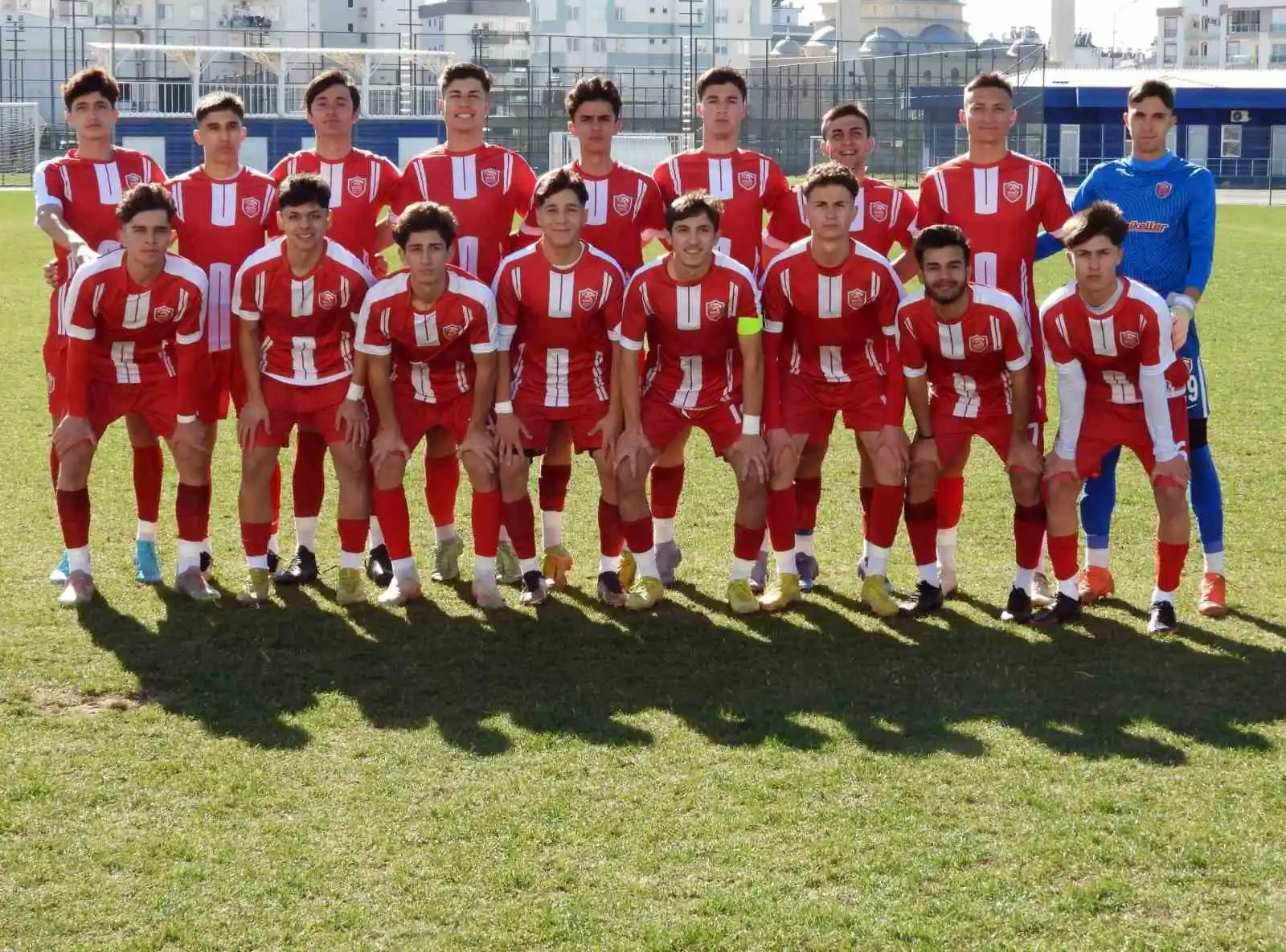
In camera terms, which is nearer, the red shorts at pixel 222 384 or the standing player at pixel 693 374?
the standing player at pixel 693 374

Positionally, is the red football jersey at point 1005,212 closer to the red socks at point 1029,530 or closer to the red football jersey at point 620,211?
the red socks at point 1029,530

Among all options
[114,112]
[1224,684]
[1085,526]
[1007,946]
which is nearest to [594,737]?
[1007,946]

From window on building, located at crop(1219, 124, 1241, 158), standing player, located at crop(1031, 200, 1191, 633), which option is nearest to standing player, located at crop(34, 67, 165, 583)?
standing player, located at crop(1031, 200, 1191, 633)

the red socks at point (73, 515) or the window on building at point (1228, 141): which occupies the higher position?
the window on building at point (1228, 141)

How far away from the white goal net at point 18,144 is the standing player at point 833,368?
1471 inches

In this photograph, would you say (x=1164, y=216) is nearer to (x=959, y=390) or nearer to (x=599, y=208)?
(x=959, y=390)

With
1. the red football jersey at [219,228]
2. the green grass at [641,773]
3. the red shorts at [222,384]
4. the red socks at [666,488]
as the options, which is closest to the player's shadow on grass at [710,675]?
the green grass at [641,773]

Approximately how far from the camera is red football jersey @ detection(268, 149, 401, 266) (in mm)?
5945

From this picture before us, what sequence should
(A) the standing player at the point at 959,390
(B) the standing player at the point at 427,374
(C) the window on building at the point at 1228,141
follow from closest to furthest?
(A) the standing player at the point at 959,390 < (B) the standing player at the point at 427,374 < (C) the window on building at the point at 1228,141

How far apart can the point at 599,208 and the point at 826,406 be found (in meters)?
1.17

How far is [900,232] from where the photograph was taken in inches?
235

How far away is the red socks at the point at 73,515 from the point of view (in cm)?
555

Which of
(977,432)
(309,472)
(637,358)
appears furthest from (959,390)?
(309,472)

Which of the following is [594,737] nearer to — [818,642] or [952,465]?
[818,642]
